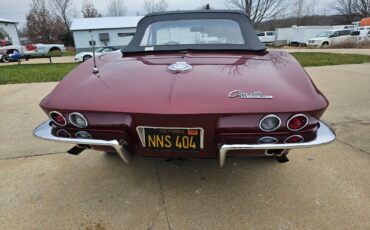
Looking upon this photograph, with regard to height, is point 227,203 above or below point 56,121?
below

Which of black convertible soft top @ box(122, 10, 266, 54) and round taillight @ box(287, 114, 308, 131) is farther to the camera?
black convertible soft top @ box(122, 10, 266, 54)

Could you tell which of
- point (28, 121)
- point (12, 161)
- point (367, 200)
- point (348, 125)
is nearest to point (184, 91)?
point (367, 200)

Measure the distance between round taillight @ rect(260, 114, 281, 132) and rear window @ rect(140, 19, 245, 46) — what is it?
118 cm

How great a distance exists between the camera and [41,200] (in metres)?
2.44

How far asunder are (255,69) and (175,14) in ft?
4.49

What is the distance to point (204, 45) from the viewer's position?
2.70m

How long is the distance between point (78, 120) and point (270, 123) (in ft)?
4.35

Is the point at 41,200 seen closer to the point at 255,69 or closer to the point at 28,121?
the point at 255,69

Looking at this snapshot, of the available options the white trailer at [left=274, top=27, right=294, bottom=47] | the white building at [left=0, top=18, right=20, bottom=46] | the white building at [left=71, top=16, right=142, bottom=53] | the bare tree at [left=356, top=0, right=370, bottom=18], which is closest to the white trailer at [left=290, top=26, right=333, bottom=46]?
the white trailer at [left=274, top=27, right=294, bottom=47]

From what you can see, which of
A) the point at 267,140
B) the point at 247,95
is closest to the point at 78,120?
the point at 247,95

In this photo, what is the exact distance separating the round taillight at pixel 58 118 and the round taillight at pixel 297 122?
1569mm

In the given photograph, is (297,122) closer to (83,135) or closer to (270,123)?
(270,123)

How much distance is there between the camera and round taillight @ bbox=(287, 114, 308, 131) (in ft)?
6.03

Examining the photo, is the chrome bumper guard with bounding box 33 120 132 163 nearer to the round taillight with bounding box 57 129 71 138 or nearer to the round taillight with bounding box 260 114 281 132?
the round taillight with bounding box 57 129 71 138
